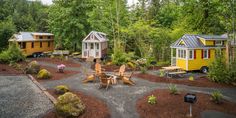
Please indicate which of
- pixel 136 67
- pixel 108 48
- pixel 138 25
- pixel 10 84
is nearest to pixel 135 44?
pixel 138 25

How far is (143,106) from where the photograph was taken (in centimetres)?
1270

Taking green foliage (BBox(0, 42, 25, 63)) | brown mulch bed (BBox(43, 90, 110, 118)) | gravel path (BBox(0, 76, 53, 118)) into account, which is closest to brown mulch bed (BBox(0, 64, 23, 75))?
gravel path (BBox(0, 76, 53, 118))

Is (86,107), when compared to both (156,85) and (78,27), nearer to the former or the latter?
(156,85)

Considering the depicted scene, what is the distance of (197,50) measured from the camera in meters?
23.0

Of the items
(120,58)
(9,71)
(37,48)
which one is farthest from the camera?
(37,48)

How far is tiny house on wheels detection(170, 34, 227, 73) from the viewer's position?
900 inches

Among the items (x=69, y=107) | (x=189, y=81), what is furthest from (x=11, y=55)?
(x=69, y=107)

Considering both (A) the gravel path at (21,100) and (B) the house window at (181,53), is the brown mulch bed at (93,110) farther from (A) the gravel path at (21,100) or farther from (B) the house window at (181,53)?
(B) the house window at (181,53)

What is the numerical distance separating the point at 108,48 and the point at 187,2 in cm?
1300

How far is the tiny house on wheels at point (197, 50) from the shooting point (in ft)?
75.0

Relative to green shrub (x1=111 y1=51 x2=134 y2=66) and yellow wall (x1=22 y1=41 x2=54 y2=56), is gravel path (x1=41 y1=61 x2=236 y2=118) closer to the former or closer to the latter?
green shrub (x1=111 y1=51 x2=134 y2=66)

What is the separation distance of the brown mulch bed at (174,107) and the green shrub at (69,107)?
274 centimetres

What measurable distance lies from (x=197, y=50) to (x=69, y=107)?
49.9 ft

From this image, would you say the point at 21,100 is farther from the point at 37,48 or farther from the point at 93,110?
the point at 37,48
